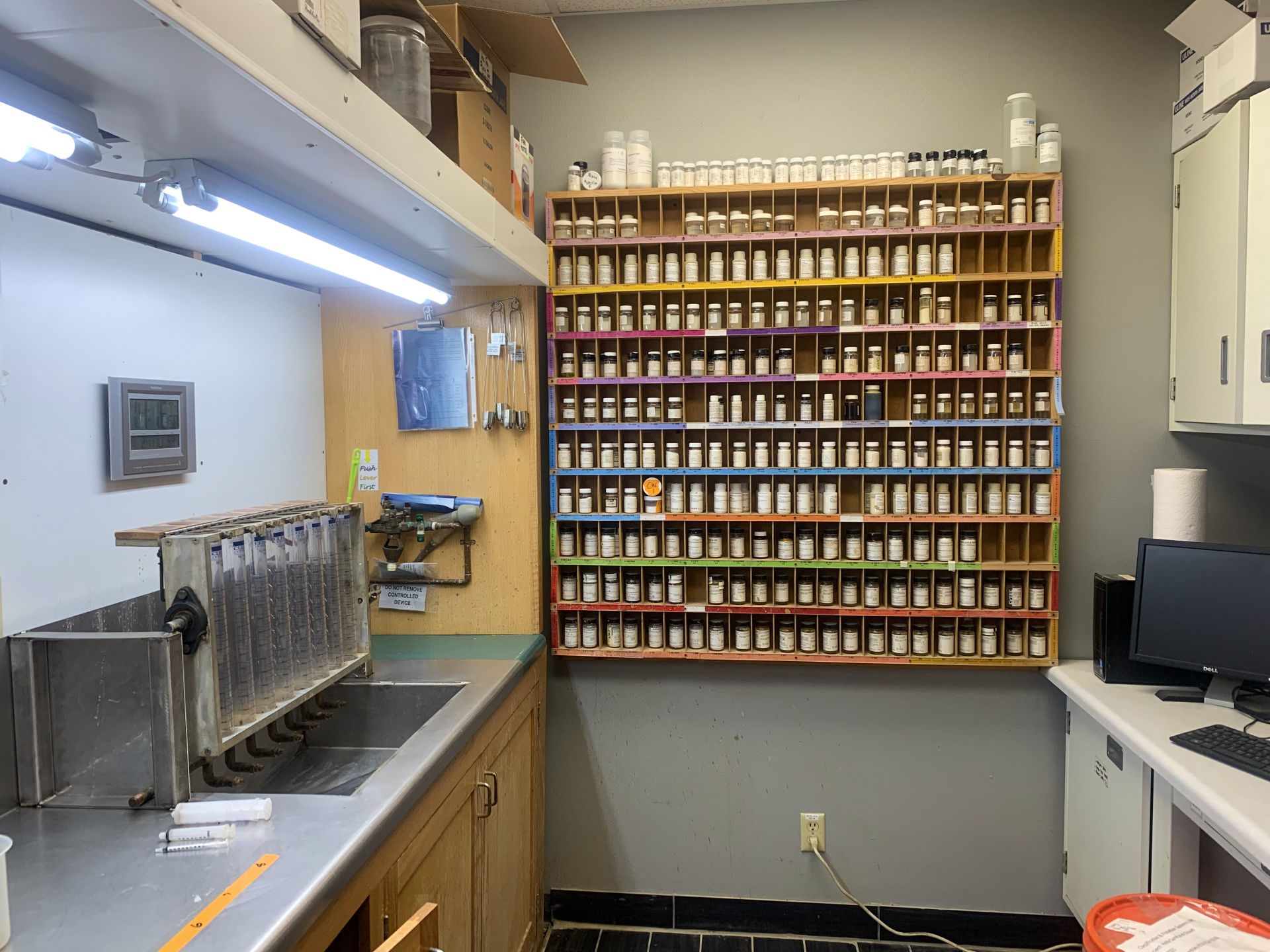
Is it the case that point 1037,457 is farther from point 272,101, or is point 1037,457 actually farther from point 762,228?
point 272,101

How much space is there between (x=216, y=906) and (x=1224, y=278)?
2613 millimetres

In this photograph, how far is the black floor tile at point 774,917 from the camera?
2605 millimetres

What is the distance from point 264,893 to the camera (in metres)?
1.10

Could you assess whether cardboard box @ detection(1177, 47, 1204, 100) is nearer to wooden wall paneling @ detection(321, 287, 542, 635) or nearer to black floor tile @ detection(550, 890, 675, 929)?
wooden wall paneling @ detection(321, 287, 542, 635)

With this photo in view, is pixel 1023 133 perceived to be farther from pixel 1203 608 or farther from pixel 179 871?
pixel 179 871

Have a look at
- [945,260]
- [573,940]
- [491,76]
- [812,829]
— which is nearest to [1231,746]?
[812,829]

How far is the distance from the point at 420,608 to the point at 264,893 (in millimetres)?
1533

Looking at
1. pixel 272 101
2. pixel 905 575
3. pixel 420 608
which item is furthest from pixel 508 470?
pixel 272 101

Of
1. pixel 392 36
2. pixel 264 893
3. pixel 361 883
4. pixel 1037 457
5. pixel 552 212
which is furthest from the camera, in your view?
pixel 552 212

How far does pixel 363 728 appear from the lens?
2.04 metres

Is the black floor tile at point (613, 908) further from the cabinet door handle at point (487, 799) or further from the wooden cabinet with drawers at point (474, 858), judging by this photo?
the cabinet door handle at point (487, 799)

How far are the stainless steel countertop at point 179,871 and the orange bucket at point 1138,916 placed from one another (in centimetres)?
132

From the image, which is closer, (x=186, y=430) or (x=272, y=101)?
(x=272, y=101)

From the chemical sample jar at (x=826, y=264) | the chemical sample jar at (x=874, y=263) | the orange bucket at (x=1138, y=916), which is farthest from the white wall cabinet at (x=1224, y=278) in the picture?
the orange bucket at (x=1138, y=916)
